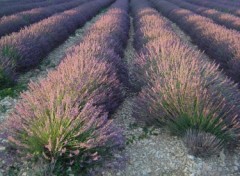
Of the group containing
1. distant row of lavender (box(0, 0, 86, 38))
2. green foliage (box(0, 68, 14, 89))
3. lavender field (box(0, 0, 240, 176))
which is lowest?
distant row of lavender (box(0, 0, 86, 38))

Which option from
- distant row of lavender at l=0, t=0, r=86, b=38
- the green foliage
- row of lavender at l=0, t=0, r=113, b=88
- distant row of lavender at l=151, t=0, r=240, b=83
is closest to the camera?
the green foliage

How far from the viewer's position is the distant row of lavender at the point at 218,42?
679cm

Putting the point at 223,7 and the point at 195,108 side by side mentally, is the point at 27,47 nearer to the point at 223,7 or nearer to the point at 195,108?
the point at 195,108

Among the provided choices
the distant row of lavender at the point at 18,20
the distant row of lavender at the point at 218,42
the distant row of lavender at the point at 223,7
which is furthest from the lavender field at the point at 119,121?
the distant row of lavender at the point at 223,7

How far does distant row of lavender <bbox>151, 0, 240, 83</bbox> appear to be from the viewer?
6793mm

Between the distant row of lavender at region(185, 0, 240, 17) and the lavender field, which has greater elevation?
the lavender field

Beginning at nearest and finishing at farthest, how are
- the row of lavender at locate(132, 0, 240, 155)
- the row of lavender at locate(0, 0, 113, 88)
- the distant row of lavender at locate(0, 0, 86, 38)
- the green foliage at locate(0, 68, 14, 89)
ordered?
the row of lavender at locate(132, 0, 240, 155)
the green foliage at locate(0, 68, 14, 89)
the row of lavender at locate(0, 0, 113, 88)
the distant row of lavender at locate(0, 0, 86, 38)

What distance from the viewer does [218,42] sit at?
Answer: 812 centimetres

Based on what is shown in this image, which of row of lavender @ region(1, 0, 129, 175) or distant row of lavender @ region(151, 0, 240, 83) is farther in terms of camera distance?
distant row of lavender @ region(151, 0, 240, 83)

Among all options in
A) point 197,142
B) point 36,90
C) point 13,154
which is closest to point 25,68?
point 36,90

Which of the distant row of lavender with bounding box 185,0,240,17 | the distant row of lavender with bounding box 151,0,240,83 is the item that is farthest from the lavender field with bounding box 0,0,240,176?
the distant row of lavender with bounding box 185,0,240,17

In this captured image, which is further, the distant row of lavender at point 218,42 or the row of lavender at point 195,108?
the distant row of lavender at point 218,42

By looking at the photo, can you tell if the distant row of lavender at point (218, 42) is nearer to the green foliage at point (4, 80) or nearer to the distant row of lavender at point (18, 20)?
the green foliage at point (4, 80)

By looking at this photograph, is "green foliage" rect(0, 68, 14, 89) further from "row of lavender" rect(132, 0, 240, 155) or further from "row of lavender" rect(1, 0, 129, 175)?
"row of lavender" rect(132, 0, 240, 155)
